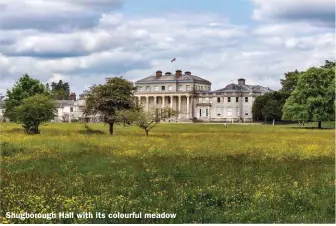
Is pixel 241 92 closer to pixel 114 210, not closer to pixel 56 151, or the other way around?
pixel 56 151

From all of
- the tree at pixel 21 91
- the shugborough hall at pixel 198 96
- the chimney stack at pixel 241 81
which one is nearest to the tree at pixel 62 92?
the shugborough hall at pixel 198 96

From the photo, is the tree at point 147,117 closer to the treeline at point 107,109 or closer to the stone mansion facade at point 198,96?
the treeline at point 107,109

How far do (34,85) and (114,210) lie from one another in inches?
2054

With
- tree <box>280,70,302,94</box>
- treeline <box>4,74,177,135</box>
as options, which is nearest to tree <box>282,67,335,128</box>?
treeline <box>4,74,177,135</box>

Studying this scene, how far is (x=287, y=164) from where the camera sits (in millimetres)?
20844

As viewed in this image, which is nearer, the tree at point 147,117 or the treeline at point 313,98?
the tree at point 147,117

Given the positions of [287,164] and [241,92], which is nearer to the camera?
[287,164]

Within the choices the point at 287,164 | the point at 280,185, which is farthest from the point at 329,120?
the point at 280,185

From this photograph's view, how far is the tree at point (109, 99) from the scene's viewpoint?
49.4 meters

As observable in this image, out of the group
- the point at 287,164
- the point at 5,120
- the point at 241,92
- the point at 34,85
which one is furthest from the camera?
the point at 241,92

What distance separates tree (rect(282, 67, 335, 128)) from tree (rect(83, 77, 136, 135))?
84.0ft

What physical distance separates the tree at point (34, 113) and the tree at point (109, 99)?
12.4ft

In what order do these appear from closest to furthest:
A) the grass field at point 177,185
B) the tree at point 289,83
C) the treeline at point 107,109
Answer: the grass field at point 177,185
the treeline at point 107,109
the tree at point 289,83

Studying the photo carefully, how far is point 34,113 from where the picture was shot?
153 feet
